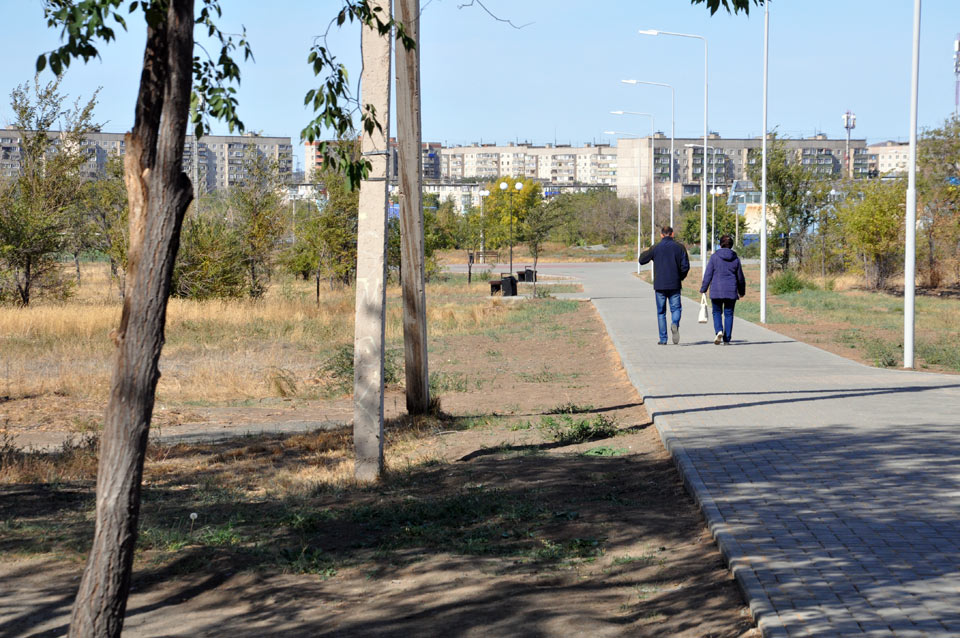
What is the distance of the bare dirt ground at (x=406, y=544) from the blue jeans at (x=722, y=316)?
841cm

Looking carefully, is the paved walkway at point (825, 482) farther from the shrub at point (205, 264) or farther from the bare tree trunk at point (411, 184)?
the shrub at point (205, 264)

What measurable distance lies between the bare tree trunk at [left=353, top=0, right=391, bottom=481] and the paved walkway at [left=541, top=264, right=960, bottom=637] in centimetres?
251

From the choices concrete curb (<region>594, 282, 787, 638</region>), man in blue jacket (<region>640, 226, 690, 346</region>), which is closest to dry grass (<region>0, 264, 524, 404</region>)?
man in blue jacket (<region>640, 226, 690, 346</region>)

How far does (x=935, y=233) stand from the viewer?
123 ft

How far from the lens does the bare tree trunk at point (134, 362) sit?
3.97m

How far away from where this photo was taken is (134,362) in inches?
157

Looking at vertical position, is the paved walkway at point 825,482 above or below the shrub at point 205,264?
below

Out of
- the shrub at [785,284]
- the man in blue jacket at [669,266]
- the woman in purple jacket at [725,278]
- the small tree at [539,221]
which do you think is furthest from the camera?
the small tree at [539,221]

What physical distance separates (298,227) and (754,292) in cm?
1627

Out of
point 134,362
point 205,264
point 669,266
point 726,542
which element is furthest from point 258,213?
point 134,362

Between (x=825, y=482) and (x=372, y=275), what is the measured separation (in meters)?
3.76

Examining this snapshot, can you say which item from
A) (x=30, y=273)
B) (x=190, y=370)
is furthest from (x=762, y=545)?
(x=30, y=273)

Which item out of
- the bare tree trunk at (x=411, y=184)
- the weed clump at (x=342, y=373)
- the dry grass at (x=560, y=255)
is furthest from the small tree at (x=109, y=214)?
the dry grass at (x=560, y=255)

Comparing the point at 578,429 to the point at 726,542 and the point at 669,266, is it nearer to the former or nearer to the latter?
the point at 726,542
